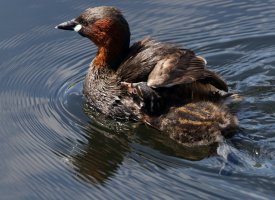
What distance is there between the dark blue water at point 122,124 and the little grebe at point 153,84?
152 mm

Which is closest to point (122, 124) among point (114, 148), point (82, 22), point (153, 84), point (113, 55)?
point (114, 148)

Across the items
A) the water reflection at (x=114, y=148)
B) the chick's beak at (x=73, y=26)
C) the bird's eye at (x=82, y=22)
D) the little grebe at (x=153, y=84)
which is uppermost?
the bird's eye at (x=82, y=22)

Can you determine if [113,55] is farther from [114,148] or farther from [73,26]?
[114,148]

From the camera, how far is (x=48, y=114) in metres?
7.67

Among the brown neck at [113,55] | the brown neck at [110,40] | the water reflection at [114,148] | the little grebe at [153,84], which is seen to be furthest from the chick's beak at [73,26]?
the water reflection at [114,148]

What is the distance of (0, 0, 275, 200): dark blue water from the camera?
20.8 feet

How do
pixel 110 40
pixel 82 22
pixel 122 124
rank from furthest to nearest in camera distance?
pixel 82 22
pixel 110 40
pixel 122 124

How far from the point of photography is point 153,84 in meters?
7.05

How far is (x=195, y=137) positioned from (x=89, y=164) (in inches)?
38.4

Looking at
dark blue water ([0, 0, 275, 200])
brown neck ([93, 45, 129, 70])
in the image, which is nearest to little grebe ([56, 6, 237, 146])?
brown neck ([93, 45, 129, 70])

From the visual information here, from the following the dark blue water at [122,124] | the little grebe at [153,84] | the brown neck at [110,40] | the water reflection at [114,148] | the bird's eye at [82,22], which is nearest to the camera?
the dark blue water at [122,124]

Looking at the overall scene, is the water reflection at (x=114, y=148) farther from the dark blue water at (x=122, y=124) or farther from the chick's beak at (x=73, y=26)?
the chick's beak at (x=73, y=26)

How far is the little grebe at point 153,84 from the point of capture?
6.94 meters

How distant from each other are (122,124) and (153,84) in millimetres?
632
